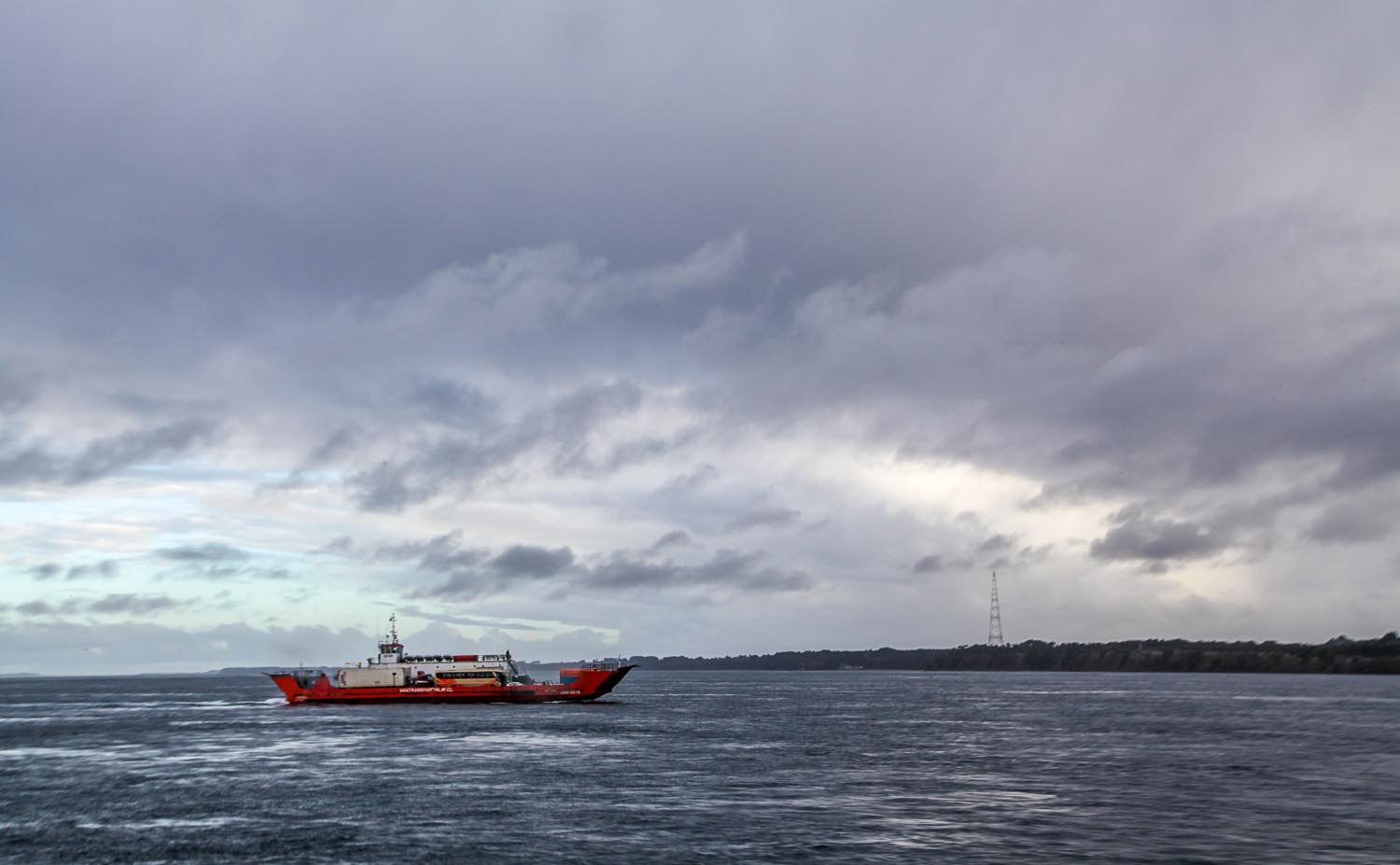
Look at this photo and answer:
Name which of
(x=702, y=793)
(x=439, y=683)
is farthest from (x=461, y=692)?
(x=702, y=793)

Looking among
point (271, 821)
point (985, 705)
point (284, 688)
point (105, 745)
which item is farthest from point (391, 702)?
point (271, 821)

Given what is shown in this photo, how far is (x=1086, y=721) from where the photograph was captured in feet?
474

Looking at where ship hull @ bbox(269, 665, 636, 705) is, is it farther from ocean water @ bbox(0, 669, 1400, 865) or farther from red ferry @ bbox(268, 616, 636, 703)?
ocean water @ bbox(0, 669, 1400, 865)

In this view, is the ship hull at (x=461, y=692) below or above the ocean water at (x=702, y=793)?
above

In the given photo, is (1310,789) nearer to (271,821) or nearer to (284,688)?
(271,821)

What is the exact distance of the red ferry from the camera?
174 metres

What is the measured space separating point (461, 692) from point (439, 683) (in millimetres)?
4868

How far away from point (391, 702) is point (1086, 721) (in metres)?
104

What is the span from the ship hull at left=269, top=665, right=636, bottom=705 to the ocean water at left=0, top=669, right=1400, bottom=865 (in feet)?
141

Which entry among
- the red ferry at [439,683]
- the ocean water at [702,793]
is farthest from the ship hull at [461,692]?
the ocean water at [702,793]

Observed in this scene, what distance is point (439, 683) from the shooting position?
579 ft

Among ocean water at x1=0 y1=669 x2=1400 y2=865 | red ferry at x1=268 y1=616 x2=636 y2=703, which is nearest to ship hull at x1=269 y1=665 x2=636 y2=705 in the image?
red ferry at x1=268 y1=616 x2=636 y2=703

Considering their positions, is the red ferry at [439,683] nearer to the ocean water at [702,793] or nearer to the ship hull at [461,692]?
the ship hull at [461,692]

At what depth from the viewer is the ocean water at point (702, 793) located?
165 ft
